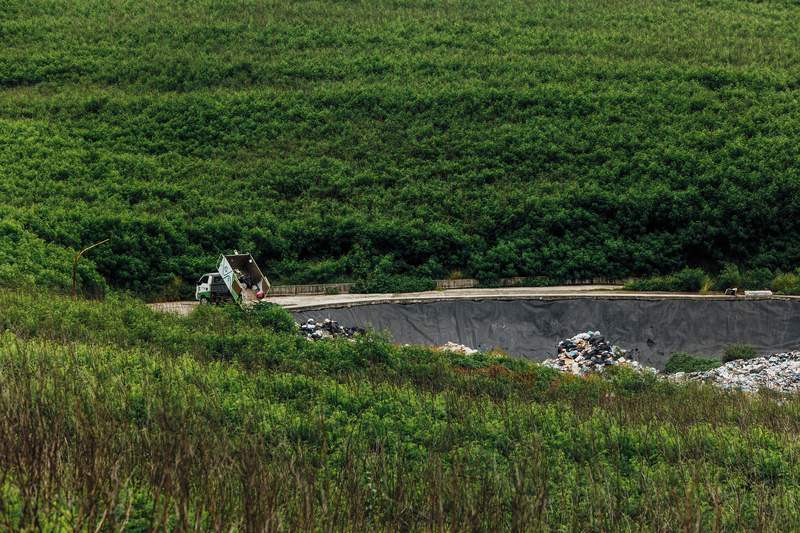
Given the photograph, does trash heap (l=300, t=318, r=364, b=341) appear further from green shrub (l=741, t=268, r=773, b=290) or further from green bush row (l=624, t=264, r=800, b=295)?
green shrub (l=741, t=268, r=773, b=290)

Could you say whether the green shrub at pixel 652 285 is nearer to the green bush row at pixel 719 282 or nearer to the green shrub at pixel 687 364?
the green bush row at pixel 719 282

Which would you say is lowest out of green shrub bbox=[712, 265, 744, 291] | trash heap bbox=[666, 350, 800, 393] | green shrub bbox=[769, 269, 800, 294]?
trash heap bbox=[666, 350, 800, 393]

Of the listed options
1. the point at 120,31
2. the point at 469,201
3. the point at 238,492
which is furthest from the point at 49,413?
the point at 120,31

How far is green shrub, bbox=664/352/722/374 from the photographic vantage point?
19.0 m

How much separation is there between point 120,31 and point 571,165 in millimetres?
39405

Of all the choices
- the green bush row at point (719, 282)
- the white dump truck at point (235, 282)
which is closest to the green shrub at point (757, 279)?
the green bush row at point (719, 282)

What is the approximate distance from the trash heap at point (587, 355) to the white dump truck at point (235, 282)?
10.6 m

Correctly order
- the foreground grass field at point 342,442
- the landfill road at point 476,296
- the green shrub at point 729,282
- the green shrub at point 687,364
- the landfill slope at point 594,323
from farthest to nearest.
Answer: the green shrub at point 729,282, the landfill road at point 476,296, the landfill slope at point 594,323, the green shrub at point 687,364, the foreground grass field at point 342,442

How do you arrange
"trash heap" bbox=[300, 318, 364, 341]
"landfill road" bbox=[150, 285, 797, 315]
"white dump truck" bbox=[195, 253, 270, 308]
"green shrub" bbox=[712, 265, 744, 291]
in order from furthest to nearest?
"green shrub" bbox=[712, 265, 744, 291] < "landfill road" bbox=[150, 285, 797, 315] < "white dump truck" bbox=[195, 253, 270, 308] < "trash heap" bbox=[300, 318, 364, 341]

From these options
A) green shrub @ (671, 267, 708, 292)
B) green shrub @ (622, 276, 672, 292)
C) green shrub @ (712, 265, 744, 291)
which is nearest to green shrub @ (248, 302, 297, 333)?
green shrub @ (622, 276, 672, 292)

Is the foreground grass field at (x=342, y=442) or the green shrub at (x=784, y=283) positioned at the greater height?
the green shrub at (x=784, y=283)

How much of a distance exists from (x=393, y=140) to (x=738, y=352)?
2329 centimetres

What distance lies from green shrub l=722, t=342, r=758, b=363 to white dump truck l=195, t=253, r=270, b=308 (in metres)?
16.9

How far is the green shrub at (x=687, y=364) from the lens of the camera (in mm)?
18969
